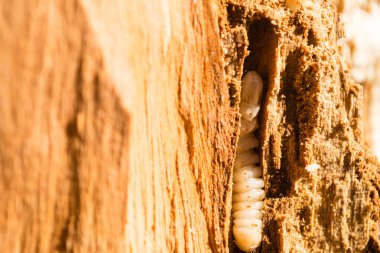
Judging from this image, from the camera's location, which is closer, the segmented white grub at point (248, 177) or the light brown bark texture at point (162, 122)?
the light brown bark texture at point (162, 122)

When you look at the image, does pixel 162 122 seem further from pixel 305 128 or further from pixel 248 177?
pixel 305 128

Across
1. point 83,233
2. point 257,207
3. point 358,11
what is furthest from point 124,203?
point 358,11

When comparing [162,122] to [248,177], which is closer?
[162,122]

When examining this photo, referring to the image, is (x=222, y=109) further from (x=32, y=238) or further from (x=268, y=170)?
(x=32, y=238)

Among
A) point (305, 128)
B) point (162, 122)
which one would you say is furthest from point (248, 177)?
point (162, 122)

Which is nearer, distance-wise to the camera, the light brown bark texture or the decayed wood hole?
the light brown bark texture
